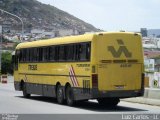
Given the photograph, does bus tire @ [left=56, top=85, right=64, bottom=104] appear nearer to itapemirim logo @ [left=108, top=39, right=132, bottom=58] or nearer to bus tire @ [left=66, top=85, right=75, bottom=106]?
bus tire @ [left=66, top=85, right=75, bottom=106]

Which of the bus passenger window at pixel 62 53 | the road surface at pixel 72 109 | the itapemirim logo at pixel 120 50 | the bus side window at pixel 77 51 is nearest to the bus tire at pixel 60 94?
the road surface at pixel 72 109

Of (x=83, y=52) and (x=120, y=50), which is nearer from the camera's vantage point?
(x=120, y=50)

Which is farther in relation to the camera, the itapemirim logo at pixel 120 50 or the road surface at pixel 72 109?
the itapemirim logo at pixel 120 50

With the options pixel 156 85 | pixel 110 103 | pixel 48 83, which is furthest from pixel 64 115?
pixel 156 85

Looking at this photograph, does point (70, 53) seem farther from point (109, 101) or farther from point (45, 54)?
point (45, 54)

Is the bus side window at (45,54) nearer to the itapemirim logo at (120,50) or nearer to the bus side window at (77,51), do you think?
the bus side window at (77,51)

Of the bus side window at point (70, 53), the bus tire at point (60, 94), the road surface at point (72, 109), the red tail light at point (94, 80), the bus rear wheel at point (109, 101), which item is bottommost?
the road surface at point (72, 109)

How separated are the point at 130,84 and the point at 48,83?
238 inches

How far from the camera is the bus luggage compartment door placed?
23.7m

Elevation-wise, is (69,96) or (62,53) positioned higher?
(62,53)

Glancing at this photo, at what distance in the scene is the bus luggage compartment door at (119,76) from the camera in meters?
23.7

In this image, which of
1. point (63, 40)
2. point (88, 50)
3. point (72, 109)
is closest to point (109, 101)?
point (72, 109)

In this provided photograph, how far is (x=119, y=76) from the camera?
23922 mm

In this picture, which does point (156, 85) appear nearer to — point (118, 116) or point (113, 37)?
point (113, 37)
